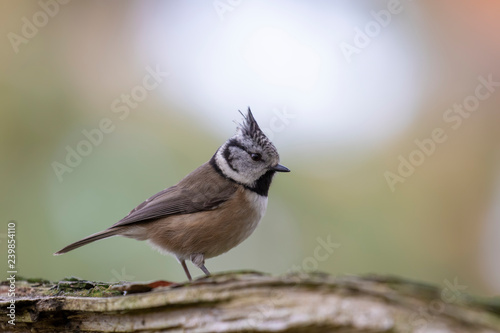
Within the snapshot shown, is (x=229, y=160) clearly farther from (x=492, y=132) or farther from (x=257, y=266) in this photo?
(x=492, y=132)

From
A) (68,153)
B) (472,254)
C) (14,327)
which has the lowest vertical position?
(472,254)

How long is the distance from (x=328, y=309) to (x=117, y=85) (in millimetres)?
4246

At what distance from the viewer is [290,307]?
1602 millimetres

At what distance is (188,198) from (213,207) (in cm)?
24

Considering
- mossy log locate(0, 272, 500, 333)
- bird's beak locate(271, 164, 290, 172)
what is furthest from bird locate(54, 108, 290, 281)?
mossy log locate(0, 272, 500, 333)

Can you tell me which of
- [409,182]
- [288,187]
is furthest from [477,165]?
[288,187]

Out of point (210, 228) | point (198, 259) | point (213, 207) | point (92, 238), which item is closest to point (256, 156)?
point (213, 207)

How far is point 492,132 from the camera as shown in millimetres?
5562

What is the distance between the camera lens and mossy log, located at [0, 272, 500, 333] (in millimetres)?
1446

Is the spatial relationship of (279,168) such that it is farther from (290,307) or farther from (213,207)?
(290,307)

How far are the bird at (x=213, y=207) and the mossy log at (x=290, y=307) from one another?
1.61 meters

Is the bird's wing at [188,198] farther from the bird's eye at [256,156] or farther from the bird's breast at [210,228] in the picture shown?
the bird's eye at [256,156]

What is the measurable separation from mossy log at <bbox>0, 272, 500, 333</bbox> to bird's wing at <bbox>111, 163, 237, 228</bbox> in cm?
174

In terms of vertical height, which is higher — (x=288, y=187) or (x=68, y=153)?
(x=68, y=153)
